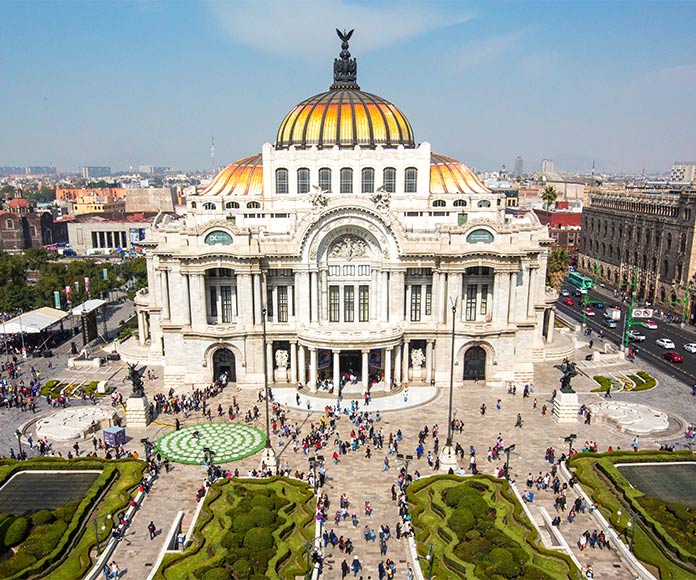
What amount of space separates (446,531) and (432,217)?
138 ft

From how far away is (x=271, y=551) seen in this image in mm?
35250

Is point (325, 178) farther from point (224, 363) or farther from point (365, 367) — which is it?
point (224, 363)

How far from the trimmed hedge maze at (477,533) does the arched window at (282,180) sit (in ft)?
138

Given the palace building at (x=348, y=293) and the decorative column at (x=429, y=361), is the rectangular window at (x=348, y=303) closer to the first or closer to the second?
the palace building at (x=348, y=293)

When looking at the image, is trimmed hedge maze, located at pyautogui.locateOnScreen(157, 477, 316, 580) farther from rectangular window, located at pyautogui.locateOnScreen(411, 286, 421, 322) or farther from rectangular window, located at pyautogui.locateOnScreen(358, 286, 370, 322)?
rectangular window, located at pyautogui.locateOnScreen(411, 286, 421, 322)

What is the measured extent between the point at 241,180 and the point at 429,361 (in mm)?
33795

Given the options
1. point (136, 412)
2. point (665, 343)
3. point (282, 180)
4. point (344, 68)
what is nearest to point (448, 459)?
point (136, 412)

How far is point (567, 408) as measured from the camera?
56406 mm

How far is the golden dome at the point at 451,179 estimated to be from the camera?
76.4 m

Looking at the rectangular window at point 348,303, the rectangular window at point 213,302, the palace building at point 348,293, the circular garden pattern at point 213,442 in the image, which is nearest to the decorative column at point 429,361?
the palace building at point 348,293

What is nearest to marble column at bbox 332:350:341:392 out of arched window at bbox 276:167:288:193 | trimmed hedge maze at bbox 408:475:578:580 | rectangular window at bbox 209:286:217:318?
rectangular window at bbox 209:286:217:318

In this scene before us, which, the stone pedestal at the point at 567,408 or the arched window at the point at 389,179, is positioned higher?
the arched window at the point at 389,179

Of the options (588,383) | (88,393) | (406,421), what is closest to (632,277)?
(588,383)

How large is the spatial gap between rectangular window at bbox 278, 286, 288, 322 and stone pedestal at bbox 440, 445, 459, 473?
2554 centimetres
